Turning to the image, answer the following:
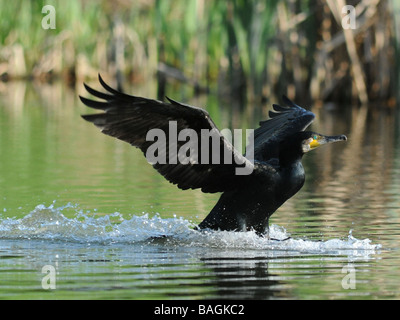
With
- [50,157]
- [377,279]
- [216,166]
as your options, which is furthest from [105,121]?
[50,157]

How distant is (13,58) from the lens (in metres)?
28.0

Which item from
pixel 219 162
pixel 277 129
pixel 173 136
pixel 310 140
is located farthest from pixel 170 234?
pixel 277 129

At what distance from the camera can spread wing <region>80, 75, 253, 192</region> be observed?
6406 mm

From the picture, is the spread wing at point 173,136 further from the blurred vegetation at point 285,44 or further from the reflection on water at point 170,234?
the blurred vegetation at point 285,44

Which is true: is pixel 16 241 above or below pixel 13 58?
below

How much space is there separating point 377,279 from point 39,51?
2348 cm

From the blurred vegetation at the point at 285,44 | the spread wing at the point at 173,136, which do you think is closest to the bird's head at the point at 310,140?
the spread wing at the point at 173,136

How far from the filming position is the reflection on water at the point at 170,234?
564 cm

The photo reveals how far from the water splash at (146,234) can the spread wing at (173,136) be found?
44 centimetres

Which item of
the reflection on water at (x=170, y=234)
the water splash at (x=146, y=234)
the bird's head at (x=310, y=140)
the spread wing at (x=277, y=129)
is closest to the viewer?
the reflection on water at (x=170, y=234)

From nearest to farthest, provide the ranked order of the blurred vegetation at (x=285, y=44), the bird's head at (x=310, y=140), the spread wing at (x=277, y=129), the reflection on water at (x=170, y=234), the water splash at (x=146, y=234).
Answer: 1. the reflection on water at (x=170, y=234)
2. the water splash at (x=146, y=234)
3. the bird's head at (x=310, y=140)
4. the spread wing at (x=277, y=129)
5. the blurred vegetation at (x=285, y=44)

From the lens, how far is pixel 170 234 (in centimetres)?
742

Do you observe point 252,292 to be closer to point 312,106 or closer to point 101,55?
point 312,106

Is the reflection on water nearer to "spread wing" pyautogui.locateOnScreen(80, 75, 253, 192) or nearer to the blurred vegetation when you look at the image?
"spread wing" pyautogui.locateOnScreen(80, 75, 253, 192)
